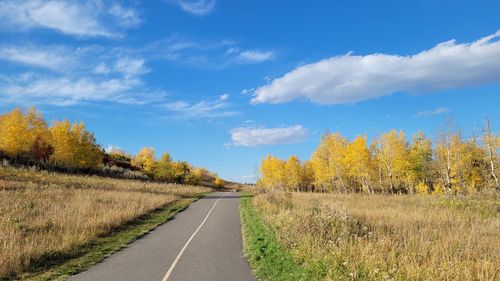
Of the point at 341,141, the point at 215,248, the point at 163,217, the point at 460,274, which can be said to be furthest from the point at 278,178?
the point at 460,274

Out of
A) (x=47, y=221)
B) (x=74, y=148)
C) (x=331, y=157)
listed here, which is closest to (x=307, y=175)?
(x=331, y=157)

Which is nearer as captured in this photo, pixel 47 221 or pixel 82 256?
pixel 82 256

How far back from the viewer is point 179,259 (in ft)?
39.2

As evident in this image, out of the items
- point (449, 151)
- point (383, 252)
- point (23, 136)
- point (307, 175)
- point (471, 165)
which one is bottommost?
point (383, 252)

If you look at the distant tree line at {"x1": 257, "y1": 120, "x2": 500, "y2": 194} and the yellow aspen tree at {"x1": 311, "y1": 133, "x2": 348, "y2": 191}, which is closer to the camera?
the distant tree line at {"x1": 257, "y1": 120, "x2": 500, "y2": 194}

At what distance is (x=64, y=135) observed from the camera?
5838 cm

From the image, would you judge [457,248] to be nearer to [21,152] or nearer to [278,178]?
[21,152]

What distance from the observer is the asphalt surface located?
9.91 m

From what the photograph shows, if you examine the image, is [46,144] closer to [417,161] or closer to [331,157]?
[331,157]

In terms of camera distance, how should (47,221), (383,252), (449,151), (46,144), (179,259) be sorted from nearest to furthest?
(383,252) → (179,259) → (47,221) → (449,151) → (46,144)

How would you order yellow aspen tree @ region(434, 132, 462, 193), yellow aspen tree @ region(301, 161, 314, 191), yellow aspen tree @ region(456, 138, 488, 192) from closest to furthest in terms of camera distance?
yellow aspen tree @ region(434, 132, 462, 193), yellow aspen tree @ region(456, 138, 488, 192), yellow aspen tree @ region(301, 161, 314, 191)

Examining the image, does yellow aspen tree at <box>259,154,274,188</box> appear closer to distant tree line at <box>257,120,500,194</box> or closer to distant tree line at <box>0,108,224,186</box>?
distant tree line at <box>257,120,500,194</box>

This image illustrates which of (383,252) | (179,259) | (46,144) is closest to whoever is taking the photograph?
(383,252)

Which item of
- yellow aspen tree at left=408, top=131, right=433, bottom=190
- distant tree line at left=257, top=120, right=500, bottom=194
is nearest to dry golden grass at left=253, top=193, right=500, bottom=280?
distant tree line at left=257, top=120, right=500, bottom=194
